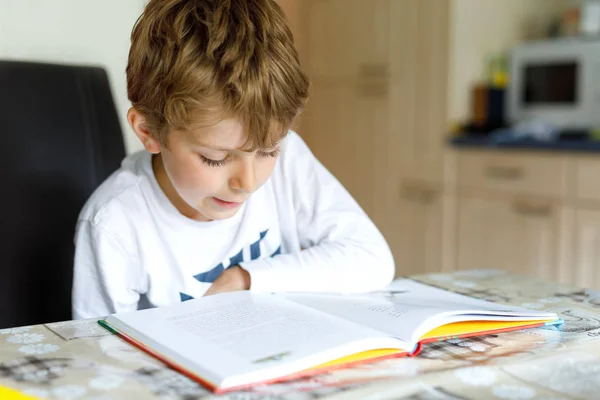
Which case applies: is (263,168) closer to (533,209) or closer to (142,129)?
(142,129)

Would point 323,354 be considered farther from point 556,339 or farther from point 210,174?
point 210,174

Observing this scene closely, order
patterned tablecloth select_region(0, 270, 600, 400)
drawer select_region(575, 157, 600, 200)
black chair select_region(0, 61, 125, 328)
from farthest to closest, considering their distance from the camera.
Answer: drawer select_region(575, 157, 600, 200) < black chair select_region(0, 61, 125, 328) < patterned tablecloth select_region(0, 270, 600, 400)

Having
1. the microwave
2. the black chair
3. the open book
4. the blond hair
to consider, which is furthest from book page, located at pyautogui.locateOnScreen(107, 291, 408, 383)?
the microwave

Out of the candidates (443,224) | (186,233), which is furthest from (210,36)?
(443,224)

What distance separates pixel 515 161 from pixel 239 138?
1825 millimetres

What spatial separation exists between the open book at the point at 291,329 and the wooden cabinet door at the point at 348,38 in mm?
2284

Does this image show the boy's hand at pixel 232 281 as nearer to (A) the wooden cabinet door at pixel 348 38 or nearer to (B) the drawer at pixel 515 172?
(B) the drawer at pixel 515 172

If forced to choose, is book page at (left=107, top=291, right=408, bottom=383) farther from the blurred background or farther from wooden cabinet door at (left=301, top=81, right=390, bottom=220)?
wooden cabinet door at (left=301, top=81, right=390, bottom=220)

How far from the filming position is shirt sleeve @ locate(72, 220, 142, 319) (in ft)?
3.56

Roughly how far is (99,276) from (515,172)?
184cm

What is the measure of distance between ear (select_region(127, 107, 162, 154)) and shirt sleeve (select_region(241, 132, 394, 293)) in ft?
0.72

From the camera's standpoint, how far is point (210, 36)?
96cm

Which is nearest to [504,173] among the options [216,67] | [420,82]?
[420,82]

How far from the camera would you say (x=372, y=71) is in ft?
10.4
